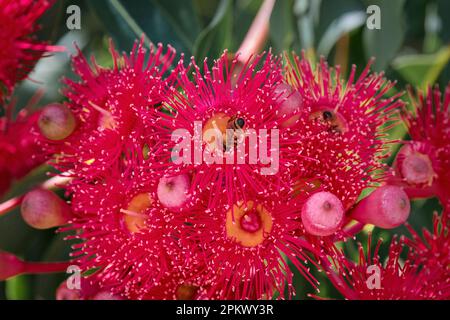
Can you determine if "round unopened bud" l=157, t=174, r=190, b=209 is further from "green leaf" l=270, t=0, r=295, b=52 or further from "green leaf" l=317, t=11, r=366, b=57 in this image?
"green leaf" l=317, t=11, r=366, b=57

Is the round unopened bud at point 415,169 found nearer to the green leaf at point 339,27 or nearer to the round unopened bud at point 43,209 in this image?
the green leaf at point 339,27

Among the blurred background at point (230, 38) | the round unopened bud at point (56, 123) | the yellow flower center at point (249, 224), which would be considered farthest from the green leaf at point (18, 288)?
the yellow flower center at point (249, 224)

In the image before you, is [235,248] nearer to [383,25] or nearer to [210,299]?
[210,299]

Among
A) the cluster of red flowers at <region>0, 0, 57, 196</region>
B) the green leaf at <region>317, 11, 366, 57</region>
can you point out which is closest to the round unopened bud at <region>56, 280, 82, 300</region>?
the cluster of red flowers at <region>0, 0, 57, 196</region>

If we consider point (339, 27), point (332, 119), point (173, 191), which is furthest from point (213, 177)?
point (339, 27)
